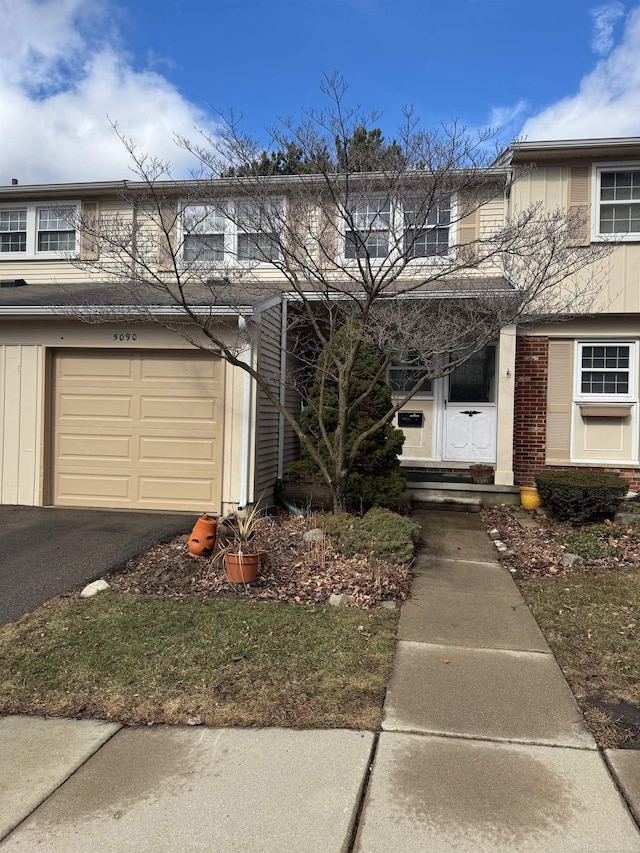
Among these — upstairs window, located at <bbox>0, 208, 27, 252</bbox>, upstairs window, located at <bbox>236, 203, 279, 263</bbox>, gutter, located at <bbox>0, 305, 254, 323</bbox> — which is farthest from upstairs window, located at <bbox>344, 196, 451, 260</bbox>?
upstairs window, located at <bbox>0, 208, 27, 252</bbox>

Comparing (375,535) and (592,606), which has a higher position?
(375,535)

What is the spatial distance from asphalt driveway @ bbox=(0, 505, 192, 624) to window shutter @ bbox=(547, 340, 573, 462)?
585 centimetres

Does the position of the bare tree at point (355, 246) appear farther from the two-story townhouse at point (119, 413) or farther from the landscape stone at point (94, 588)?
the landscape stone at point (94, 588)

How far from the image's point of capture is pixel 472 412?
428 inches

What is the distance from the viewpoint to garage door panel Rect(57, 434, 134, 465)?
8.59 m

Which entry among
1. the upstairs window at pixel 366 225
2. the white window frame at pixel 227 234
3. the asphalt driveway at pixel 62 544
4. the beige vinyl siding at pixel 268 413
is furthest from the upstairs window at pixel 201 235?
the asphalt driveway at pixel 62 544

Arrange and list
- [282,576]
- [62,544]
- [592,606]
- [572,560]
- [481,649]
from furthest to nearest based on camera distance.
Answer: [62,544]
[572,560]
[282,576]
[592,606]
[481,649]

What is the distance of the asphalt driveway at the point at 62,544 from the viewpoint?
5.29m

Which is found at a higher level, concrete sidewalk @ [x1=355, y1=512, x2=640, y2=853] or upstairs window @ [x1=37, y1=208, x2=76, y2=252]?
upstairs window @ [x1=37, y1=208, x2=76, y2=252]

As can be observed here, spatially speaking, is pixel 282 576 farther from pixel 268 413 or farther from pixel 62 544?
pixel 268 413

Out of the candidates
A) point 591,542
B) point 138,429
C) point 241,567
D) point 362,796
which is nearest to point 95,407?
point 138,429

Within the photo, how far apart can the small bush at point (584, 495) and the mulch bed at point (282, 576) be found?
328 cm

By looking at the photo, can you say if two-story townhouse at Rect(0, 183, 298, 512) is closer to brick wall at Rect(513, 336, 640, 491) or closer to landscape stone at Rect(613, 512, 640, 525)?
brick wall at Rect(513, 336, 640, 491)

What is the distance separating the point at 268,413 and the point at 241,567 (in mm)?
3754
